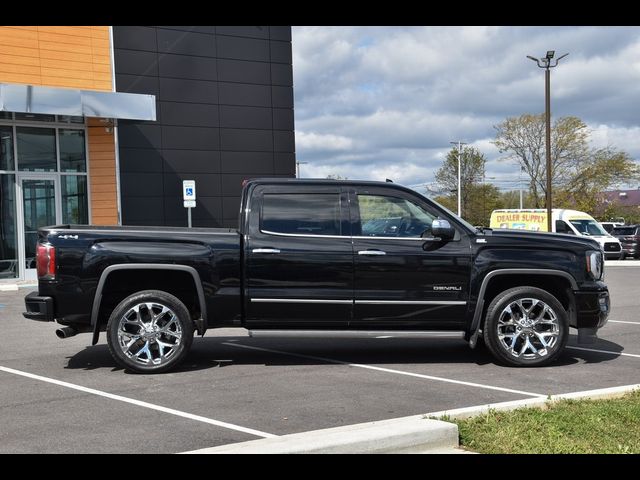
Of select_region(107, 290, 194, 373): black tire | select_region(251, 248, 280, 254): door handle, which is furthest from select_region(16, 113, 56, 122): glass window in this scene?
select_region(251, 248, 280, 254): door handle

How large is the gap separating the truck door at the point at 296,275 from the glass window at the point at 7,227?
14.0 meters

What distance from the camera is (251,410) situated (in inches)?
226

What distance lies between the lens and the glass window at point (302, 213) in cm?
749

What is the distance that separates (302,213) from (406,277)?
4.28ft

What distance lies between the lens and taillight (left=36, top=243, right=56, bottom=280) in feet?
23.3

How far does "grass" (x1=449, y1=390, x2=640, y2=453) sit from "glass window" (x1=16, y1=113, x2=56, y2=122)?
1658cm

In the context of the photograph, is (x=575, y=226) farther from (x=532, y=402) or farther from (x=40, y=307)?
(x=40, y=307)

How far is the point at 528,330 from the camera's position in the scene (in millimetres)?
7500

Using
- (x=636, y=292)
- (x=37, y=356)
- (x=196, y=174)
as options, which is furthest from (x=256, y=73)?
(x=37, y=356)

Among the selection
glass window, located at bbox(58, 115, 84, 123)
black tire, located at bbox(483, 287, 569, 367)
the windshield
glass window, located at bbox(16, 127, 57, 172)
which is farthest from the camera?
the windshield

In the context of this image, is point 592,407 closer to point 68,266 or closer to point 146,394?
point 146,394

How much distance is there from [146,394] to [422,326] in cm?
296

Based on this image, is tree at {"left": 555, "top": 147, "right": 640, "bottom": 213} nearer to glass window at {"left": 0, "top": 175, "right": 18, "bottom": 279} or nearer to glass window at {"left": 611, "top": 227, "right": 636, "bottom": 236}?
glass window at {"left": 611, "top": 227, "right": 636, "bottom": 236}

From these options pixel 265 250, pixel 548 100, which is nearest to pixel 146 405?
pixel 265 250
